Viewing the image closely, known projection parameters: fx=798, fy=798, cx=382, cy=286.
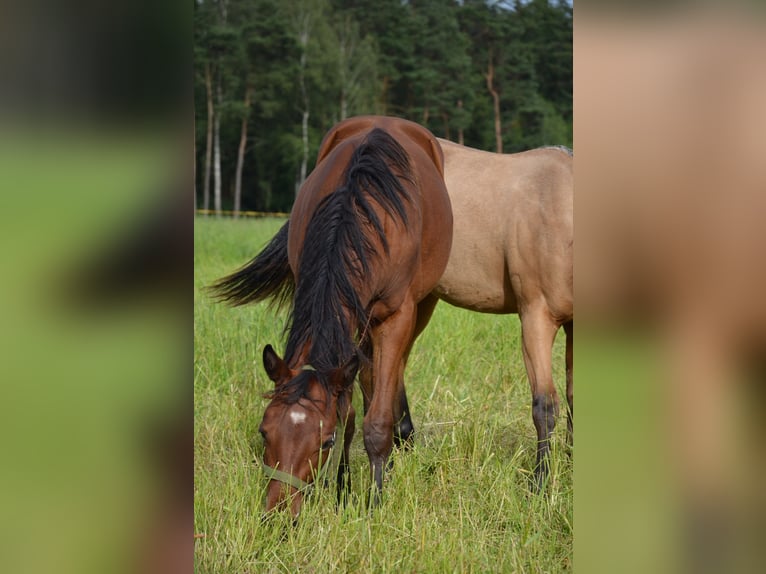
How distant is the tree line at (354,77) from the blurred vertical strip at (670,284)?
26266 millimetres

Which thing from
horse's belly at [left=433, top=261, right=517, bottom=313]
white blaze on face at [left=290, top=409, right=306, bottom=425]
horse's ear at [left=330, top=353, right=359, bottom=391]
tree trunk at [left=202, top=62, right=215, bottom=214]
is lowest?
white blaze on face at [left=290, top=409, right=306, bottom=425]

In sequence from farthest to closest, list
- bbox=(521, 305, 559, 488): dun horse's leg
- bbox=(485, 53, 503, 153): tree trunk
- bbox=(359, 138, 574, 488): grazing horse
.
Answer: bbox=(485, 53, 503, 153): tree trunk
bbox=(359, 138, 574, 488): grazing horse
bbox=(521, 305, 559, 488): dun horse's leg

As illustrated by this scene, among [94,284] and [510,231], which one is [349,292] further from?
[94,284]

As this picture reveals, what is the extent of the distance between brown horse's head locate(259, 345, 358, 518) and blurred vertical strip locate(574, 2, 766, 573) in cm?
211

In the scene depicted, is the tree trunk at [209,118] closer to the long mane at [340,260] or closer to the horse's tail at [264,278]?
the horse's tail at [264,278]

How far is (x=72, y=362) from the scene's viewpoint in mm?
789

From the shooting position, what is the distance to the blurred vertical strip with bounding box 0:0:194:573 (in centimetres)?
78

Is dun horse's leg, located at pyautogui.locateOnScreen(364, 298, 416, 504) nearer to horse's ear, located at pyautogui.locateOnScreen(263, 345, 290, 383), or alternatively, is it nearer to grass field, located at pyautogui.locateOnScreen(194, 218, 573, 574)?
grass field, located at pyautogui.locateOnScreen(194, 218, 573, 574)

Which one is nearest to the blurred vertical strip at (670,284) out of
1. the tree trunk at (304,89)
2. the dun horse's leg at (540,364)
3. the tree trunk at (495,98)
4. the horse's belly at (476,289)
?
the dun horse's leg at (540,364)

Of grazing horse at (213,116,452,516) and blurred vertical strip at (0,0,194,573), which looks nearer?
blurred vertical strip at (0,0,194,573)

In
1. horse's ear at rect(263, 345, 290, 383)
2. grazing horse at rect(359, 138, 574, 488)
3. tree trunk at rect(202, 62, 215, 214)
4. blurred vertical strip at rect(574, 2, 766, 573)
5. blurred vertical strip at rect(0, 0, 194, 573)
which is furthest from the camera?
tree trunk at rect(202, 62, 215, 214)

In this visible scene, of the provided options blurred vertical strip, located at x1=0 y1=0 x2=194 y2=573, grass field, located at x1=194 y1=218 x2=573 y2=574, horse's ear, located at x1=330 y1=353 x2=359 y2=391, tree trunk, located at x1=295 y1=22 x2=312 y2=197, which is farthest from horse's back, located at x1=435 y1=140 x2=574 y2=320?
tree trunk, located at x1=295 y1=22 x2=312 y2=197

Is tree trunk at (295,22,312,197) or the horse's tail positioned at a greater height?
tree trunk at (295,22,312,197)

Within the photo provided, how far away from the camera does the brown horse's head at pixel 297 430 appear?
108 inches
